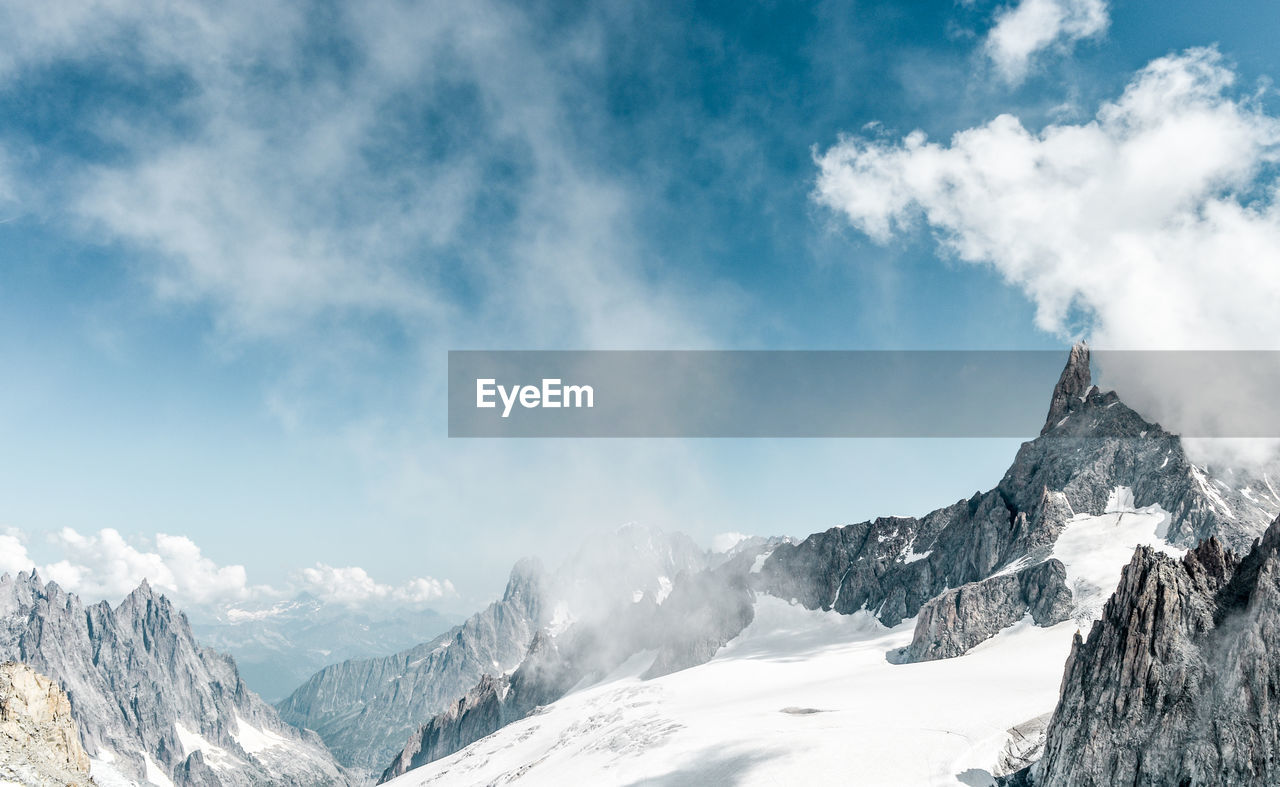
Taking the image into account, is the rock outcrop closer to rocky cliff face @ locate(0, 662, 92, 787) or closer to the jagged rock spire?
the jagged rock spire

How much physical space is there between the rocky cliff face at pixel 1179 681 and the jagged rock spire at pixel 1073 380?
143721mm

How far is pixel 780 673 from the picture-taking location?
162250 mm

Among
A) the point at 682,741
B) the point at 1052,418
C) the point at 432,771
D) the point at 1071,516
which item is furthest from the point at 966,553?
the point at 432,771

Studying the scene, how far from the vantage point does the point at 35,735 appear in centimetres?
3547

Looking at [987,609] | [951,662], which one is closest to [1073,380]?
[987,609]

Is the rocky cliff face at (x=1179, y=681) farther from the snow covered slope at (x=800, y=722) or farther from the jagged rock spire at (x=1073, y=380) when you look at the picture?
the jagged rock spire at (x=1073, y=380)

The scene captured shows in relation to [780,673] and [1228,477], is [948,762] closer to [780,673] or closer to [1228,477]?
[780,673]

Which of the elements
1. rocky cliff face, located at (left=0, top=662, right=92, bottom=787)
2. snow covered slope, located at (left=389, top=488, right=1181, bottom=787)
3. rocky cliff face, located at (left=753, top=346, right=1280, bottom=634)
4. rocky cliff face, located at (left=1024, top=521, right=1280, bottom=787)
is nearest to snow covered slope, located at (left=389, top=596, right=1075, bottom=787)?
snow covered slope, located at (left=389, top=488, right=1181, bottom=787)

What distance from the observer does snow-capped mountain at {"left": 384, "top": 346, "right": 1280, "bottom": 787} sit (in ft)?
275

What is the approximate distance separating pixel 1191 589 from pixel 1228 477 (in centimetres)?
14553

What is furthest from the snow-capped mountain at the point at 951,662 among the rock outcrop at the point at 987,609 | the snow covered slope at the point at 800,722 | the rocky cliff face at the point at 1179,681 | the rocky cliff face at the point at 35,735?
the rocky cliff face at the point at 35,735

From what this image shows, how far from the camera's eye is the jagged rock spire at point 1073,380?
619 feet

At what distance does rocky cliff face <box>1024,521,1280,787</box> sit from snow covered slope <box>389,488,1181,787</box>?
17.5 metres

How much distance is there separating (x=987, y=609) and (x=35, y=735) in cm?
15101
